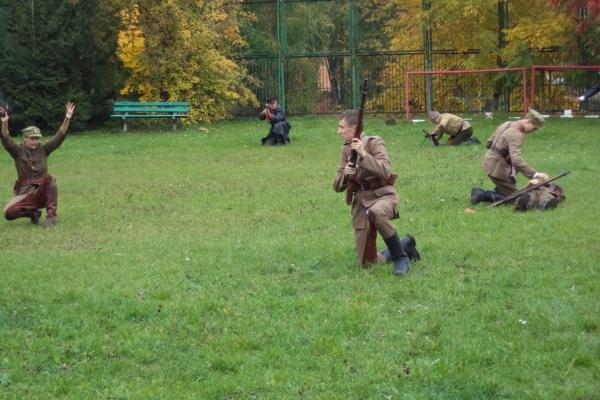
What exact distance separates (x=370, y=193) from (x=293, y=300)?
5.63 ft

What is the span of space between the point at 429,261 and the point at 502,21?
69.5ft

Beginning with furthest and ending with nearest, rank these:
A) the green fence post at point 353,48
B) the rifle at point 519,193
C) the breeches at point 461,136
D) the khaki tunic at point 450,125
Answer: the green fence post at point 353,48
the breeches at point 461,136
the khaki tunic at point 450,125
the rifle at point 519,193

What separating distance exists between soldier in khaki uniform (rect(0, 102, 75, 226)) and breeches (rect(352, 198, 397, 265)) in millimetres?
5826

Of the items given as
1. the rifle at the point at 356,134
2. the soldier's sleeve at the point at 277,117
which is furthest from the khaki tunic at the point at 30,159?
the soldier's sleeve at the point at 277,117

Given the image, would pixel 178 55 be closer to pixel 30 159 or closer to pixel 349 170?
pixel 30 159

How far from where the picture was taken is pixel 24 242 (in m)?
12.5

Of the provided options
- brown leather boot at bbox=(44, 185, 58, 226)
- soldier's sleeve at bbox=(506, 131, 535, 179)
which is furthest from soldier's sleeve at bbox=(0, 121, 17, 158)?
soldier's sleeve at bbox=(506, 131, 535, 179)

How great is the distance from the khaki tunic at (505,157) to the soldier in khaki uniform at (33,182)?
633 centimetres

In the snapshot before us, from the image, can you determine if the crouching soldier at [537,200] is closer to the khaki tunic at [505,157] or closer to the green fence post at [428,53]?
the khaki tunic at [505,157]

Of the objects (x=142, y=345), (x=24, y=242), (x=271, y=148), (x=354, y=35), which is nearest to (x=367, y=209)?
(x=142, y=345)

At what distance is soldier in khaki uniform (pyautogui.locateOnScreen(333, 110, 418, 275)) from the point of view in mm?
9523

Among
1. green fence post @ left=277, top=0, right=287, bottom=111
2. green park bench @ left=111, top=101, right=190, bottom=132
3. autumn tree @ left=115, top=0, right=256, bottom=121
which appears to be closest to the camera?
green park bench @ left=111, top=101, right=190, bottom=132

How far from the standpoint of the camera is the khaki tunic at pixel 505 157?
44.2ft

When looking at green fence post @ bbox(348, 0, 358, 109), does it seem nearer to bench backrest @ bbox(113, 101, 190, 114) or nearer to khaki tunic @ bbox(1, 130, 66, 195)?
bench backrest @ bbox(113, 101, 190, 114)
